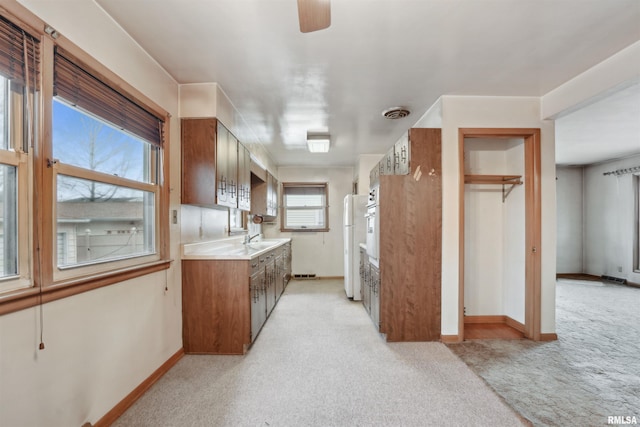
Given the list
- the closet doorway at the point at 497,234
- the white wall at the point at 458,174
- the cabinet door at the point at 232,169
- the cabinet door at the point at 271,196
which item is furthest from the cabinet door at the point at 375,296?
the cabinet door at the point at 271,196

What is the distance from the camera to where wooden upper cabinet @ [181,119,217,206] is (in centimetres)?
268

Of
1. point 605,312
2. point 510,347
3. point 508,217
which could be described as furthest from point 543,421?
point 605,312

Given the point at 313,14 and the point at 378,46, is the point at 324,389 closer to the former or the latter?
the point at 313,14

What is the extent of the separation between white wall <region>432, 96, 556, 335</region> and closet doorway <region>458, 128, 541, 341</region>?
144mm

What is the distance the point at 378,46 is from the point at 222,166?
176cm

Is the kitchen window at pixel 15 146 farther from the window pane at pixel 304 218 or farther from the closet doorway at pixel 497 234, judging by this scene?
the window pane at pixel 304 218

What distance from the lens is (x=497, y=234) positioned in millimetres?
3479

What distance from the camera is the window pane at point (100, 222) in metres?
1.58

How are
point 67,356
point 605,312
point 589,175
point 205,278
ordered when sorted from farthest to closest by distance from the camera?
point 589,175 < point 605,312 < point 205,278 < point 67,356

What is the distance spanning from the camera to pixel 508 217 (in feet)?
11.2

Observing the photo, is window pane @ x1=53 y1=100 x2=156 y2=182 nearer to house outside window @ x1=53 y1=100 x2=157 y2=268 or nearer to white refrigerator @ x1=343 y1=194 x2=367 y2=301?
house outside window @ x1=53 y1=100 x2=157 y2=268

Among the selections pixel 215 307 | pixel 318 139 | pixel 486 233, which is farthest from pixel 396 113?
pixel 215 307

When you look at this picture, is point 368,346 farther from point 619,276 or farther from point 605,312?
point 619,276

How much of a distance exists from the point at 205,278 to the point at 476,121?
3.18m
